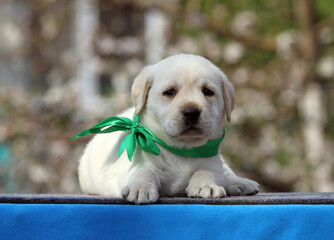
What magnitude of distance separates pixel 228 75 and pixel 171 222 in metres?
5.07

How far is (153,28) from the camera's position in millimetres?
8344

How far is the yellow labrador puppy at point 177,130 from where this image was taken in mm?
2729

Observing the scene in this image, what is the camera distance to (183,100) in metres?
2.76

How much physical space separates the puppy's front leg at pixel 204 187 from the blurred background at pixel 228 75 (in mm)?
4109

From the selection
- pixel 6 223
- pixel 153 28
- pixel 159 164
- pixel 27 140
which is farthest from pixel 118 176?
pixel 153 28

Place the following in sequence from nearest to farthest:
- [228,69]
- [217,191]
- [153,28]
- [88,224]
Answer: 1. [88,224]
2. [217,191]
3. [228,69]
4. [153,28]

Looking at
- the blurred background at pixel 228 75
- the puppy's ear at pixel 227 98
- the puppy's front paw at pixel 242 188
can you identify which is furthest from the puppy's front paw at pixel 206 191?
the blurred background at pixel 228 75

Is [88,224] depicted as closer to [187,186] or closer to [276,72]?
[187,186]

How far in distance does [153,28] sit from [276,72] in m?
2.04

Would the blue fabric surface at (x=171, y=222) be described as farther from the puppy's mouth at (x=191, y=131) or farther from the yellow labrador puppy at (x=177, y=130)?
the puppy's mouth at (x=191, y=131)

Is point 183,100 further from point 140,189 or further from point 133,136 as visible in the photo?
point 140,189

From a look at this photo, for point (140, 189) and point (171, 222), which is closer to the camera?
point (171, 222)

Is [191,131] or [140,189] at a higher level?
[191,131]

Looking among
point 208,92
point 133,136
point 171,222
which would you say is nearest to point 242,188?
point 208,92
